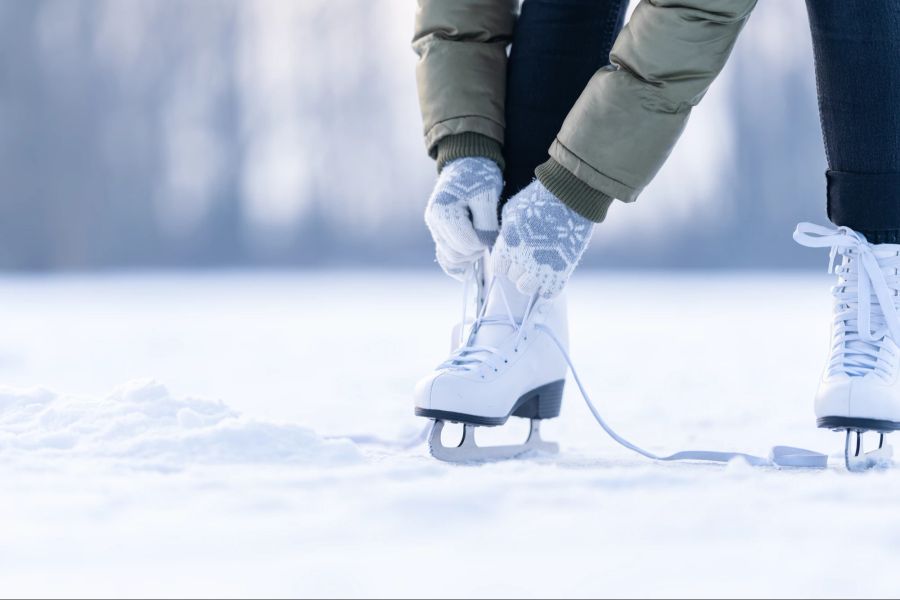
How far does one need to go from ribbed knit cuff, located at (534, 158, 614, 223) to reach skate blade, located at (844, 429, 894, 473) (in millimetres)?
303

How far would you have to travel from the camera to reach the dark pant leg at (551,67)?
100 centimetres

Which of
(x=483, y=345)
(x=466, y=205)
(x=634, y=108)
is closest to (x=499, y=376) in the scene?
(x=483, y=345)

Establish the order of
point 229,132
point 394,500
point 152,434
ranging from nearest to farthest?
point 394,500 → point 152,434 → point 229,132

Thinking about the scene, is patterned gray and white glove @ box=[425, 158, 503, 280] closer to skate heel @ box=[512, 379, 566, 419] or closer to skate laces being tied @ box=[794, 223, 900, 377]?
skate heel @ box=[512, 379, 566, 419]

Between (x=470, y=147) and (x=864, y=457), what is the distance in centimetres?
47

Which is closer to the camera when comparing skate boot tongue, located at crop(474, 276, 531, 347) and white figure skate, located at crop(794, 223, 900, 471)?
white figure skate, located at crop(794, 223, 900, 471)

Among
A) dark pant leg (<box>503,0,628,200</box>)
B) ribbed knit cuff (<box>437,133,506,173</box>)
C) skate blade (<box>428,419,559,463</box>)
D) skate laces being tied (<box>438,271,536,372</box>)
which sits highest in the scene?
dark pant leg (<box>503,0,628,200</box>)

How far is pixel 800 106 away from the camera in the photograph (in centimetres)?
583

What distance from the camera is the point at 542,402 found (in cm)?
100

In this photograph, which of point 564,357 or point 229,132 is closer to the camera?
point 564,357

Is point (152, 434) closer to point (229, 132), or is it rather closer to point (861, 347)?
point (861, 347)

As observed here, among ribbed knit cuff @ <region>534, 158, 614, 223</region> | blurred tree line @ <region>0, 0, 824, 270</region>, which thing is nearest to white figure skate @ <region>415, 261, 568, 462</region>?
ribbed knit cuff @ <region>534, 158, 614, 223</region>

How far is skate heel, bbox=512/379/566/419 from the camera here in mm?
990

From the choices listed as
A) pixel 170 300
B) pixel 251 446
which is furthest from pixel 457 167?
pixel 170 300
